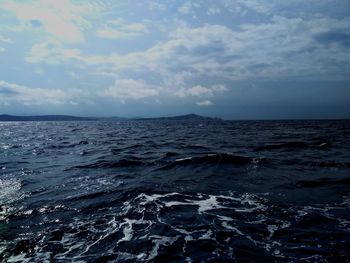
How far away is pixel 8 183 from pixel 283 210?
14877 mm

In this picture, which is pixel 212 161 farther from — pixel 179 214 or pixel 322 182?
pixel 179 214

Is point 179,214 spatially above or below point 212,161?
below

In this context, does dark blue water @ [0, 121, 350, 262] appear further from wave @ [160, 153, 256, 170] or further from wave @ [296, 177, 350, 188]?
wave @ [160, 153, 256, 170]

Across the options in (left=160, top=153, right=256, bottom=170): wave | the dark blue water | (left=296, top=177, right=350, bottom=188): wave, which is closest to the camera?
the dark blue water

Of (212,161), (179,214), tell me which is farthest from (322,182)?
(179,214)

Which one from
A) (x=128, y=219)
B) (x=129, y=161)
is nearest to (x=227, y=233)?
(x=128, y=219)

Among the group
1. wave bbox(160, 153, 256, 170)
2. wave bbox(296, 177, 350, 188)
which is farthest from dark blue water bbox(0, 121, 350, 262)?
wave bbox(160, 153, 256, 170)

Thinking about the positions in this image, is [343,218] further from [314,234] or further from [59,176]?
[59,176]

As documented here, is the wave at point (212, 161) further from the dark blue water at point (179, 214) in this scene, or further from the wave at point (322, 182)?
the wave at point (322, 182)

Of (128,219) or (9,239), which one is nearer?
(9,239)

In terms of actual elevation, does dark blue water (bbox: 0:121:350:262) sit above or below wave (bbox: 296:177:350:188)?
below

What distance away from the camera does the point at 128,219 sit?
11.1 m

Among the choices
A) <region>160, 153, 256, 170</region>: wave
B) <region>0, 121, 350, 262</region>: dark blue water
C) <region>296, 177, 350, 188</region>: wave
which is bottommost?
<region>0, 121, 350, 262</region>: dark blue water

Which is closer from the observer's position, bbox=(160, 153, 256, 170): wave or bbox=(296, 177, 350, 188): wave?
bbox=(296, 177, 350, 188): wave
